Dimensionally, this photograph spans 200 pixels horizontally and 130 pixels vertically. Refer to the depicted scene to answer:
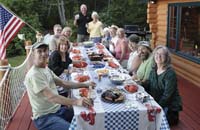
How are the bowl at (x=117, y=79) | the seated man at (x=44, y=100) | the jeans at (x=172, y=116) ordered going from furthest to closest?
the jeans at (x=172, y=116)
the bowl at (x=117, y=79)
the seated man at (x=44, y=100)

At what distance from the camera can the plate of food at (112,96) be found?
9.10ft

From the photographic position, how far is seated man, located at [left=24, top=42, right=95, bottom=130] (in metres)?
2.80

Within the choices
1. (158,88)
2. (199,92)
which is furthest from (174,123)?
(199,92)

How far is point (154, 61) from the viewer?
146 inches

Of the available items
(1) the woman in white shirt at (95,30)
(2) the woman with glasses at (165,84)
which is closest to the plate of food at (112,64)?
(2) the woman with glasses at (165,84)

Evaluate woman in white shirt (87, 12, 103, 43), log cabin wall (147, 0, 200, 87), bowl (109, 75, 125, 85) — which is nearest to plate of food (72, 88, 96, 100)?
bowl (109, 75, 125, 85)

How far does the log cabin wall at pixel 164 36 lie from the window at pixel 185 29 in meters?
0.14

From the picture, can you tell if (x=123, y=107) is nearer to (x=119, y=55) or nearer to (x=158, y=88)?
(x=158, y=88)

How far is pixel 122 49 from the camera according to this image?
5633 mm

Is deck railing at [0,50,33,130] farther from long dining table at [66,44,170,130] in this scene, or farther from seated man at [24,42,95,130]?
long dining table at [66,44,170,130]

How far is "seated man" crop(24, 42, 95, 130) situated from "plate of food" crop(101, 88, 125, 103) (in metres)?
0.19

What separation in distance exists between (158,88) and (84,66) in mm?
1350

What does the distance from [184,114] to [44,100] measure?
2179mm

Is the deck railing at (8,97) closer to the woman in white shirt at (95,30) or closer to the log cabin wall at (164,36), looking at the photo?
the log cabin wall at (164,36)
